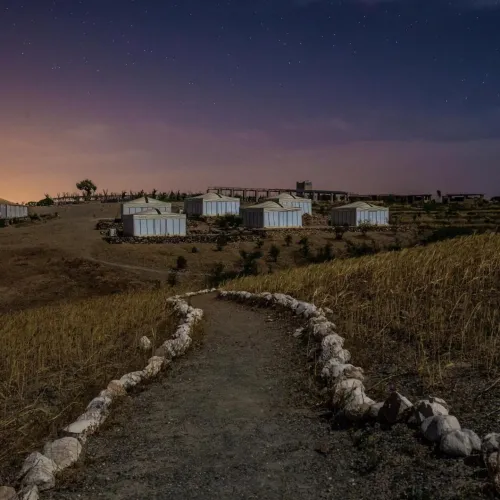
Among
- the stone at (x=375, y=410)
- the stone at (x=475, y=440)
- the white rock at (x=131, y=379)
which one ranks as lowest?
the white rock at (x=131, y=379)

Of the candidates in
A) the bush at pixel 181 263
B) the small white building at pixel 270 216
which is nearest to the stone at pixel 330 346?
the bush at pixel 181 263

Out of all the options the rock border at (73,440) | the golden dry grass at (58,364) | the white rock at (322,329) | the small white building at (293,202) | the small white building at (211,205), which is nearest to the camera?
the rock border at (73,440)

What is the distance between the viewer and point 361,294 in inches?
471

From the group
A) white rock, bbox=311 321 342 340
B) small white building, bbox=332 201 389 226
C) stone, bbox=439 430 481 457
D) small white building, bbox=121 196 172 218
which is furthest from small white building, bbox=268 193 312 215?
stone, bbox=439 430 481 457

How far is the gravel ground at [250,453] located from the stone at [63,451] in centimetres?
13

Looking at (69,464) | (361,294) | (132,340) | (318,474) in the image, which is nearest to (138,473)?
(69,464)

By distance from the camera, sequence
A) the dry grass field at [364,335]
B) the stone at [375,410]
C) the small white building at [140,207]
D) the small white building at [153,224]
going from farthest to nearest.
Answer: the small white building at [140,207], the small white building at [153,224], the dry grass field at [364,335], the stone at [375,410]

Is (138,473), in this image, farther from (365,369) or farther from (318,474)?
(365,369)

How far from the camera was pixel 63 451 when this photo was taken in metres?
5.49

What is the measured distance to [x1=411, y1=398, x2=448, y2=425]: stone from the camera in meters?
5.36

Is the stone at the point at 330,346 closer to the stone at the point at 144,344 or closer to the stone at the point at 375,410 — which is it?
the stone at the point at 375,410

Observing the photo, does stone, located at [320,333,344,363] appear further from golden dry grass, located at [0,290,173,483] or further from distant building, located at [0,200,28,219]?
distant building, located at [0,200,28,219]

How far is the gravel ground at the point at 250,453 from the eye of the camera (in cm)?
470

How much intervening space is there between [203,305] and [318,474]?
424 inches
